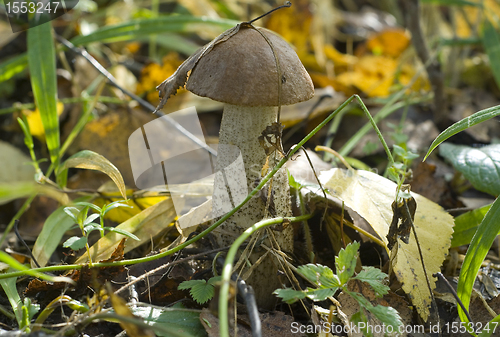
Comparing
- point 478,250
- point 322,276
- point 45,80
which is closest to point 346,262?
point 322,276

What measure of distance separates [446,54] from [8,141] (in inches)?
156

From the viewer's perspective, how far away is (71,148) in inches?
115

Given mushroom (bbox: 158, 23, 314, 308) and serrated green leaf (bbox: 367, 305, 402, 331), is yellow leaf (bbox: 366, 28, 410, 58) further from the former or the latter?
serrated green leaf (bbox: 367, 305, 402, 331)

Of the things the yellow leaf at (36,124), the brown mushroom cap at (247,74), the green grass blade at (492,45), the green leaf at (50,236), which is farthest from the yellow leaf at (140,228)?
the green grass blade at (492,45)

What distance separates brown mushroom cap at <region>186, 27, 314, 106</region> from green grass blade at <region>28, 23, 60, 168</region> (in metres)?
1.05

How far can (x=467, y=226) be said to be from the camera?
5.89 feet

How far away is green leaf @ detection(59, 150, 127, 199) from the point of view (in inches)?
66.6

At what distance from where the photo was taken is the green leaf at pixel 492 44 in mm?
2808

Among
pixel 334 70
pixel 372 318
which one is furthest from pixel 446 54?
pixel 372 318

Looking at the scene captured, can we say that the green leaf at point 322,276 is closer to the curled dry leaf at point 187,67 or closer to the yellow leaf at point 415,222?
the yellow leaf at point 415,222

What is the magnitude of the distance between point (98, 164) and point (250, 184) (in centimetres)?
69

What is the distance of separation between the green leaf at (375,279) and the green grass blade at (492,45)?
2.20 meters

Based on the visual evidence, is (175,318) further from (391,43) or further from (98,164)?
(391,43)

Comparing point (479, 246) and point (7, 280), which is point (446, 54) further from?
point (7, 280)
